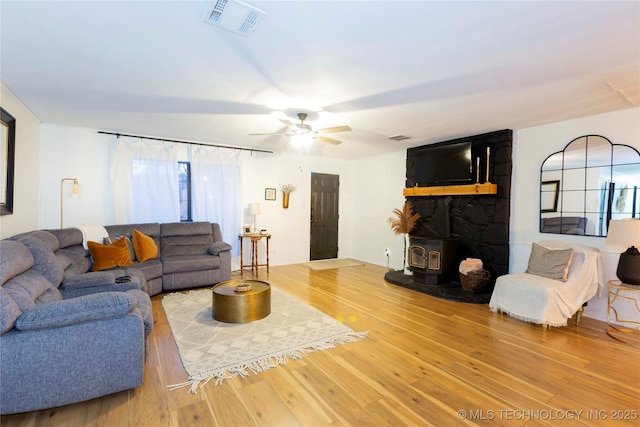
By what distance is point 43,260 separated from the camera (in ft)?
8.24

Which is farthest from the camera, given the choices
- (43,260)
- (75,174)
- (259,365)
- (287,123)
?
(75,174)

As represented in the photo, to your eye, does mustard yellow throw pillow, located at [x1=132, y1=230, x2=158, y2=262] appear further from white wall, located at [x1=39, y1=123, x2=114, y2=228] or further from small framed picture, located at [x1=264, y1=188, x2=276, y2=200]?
small framed picture, located at [x1=264, y1=188, x2=276, y2=200]

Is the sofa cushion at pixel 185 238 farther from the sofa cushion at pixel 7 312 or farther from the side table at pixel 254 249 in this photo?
the sofa cushion at pixel 7 312

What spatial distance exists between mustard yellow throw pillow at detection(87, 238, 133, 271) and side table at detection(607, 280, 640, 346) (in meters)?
5.58

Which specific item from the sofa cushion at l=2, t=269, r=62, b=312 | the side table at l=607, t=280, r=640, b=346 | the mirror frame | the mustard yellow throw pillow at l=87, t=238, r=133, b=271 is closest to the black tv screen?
the mirror frame

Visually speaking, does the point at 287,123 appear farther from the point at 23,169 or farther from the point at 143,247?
the point at 23,169

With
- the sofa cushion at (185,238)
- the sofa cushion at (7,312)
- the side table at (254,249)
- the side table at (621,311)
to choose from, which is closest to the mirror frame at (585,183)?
the side table at (621,311)

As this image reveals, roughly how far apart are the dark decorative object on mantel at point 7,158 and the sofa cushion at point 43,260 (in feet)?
2.25

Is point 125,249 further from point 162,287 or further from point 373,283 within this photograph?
point 373,283

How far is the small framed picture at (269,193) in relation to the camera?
611cm

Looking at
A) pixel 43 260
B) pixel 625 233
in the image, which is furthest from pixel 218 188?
pixel 625 233

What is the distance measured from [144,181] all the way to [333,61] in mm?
3949

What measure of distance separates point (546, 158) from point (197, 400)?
4757 millimetres

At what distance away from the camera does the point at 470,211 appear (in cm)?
471
